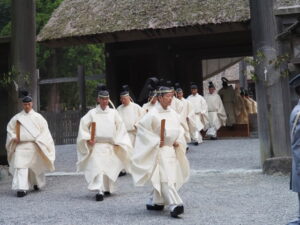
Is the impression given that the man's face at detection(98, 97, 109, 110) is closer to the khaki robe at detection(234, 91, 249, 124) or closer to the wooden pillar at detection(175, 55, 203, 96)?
the wooden pillar at detection(175, 55, 203, 96)

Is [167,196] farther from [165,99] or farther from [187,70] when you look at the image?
[187,70]

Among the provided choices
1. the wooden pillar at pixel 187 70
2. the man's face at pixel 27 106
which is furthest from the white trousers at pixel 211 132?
the man's face at pixel 27 106

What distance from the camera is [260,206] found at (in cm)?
603

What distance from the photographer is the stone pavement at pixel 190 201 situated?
560cm

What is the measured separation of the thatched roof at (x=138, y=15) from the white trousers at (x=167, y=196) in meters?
7.30

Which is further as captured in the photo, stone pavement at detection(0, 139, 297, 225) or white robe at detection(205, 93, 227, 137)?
white robe at detection(205, 93, 227, 137)

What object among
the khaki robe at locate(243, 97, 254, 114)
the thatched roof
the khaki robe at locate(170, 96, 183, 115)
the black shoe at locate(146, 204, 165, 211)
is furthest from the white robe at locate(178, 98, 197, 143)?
the black shoe at locate(146, 204, 165, 211)

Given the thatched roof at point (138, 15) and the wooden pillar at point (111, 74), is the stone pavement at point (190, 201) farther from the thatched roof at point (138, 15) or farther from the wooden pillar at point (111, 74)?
the wooden pillar at point (111, 74)

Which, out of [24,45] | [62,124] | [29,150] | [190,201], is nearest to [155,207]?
[190,201]

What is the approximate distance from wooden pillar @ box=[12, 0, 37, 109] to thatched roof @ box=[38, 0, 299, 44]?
355 centimetres

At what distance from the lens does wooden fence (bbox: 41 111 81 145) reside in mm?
16344

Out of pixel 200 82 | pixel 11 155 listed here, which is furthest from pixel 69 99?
pixel 11 155

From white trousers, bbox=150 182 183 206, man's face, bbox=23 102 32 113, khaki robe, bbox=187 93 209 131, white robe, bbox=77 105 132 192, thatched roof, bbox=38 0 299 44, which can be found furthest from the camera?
khaki robe, bbox=187 93 209 131

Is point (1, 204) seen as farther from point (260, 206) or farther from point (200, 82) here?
point (200, 82)
